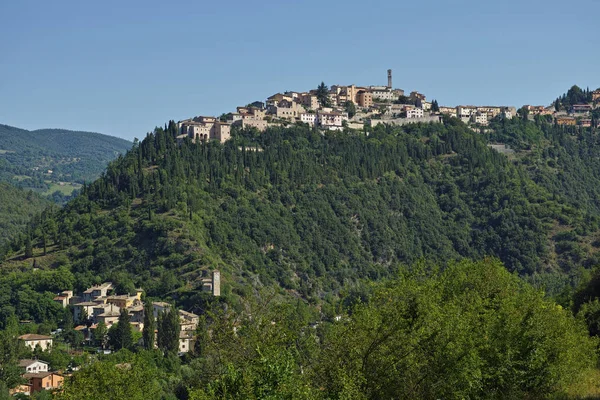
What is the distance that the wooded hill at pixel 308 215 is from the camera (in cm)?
11188

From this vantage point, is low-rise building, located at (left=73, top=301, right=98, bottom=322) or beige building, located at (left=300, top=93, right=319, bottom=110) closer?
low-rise building, located at (left=73, top=301, right=98, bottom=322)

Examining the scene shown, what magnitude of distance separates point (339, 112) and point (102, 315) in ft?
253

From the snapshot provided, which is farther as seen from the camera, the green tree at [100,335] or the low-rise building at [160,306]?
the low-rise building at [160,306]

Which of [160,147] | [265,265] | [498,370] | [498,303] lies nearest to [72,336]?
[265,265]

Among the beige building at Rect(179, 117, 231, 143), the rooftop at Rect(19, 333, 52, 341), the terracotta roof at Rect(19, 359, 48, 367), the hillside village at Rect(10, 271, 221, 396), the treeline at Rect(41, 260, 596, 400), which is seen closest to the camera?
the treeline at Rect(41, 260, 596, 400)

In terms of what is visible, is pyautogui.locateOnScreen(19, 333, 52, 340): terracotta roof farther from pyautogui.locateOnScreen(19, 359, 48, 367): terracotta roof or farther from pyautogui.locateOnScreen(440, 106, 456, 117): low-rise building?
pyautogui.locateOnScreen(440, 106, 456, 117): low-rise building

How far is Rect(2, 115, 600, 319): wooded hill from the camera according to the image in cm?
11188

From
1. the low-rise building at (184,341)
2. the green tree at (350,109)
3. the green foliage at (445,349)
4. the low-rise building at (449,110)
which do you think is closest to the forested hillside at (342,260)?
the green foliage at (445,349)

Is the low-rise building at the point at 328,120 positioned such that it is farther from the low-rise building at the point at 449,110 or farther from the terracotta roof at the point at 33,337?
the terracotta roof at the point at 33,337

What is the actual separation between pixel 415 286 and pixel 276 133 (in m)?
109

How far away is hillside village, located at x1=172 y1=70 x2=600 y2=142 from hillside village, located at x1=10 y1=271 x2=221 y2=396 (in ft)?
139

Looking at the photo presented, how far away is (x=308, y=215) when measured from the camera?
132 metres


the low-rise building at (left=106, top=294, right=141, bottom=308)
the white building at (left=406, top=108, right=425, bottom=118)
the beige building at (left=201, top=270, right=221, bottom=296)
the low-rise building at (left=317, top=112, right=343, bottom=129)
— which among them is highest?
the white building at (left=406, top=108, right=425, bottom=118)

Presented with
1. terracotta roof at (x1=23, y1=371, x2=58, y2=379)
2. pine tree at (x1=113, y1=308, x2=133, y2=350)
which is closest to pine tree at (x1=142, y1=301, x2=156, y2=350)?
pine tree at (x1=113, y1=308, x2=133, y2=350)
